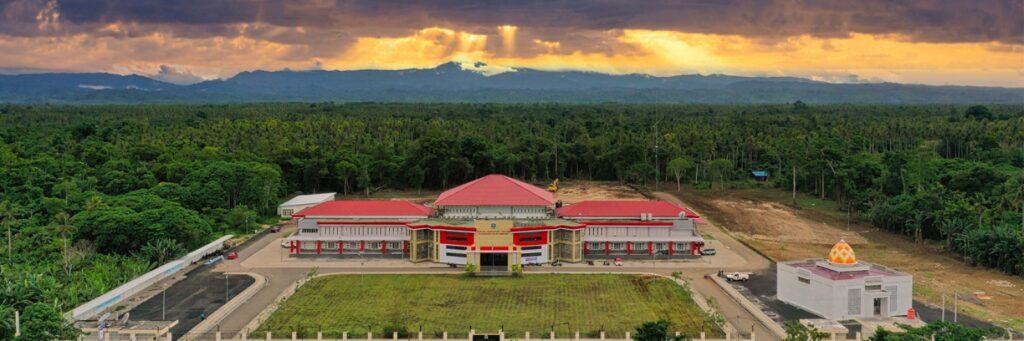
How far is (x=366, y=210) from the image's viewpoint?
198 ft

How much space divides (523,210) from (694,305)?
18748 mm

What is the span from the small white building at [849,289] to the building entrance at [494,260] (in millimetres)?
18272

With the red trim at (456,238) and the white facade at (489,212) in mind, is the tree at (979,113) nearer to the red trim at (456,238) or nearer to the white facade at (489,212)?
the white facade at (489,212)

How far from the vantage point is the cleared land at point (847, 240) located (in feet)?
149

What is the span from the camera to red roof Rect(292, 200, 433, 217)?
59500 mm

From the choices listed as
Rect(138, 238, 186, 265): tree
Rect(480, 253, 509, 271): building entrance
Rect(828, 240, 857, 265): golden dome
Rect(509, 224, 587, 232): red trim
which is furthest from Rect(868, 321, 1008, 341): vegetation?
Rect(138, 238, 186, 265): tree

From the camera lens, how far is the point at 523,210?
59938 mm

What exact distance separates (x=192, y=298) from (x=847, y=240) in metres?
48.5

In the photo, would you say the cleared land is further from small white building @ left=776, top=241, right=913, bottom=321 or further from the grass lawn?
the grass lawn

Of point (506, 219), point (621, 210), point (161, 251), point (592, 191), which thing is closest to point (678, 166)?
point (592, 191)

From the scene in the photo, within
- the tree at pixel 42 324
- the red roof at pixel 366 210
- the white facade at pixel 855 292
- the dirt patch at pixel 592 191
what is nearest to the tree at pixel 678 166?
the dirt patch at pixel 592 191

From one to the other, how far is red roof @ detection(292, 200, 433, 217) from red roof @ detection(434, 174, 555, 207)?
1.84 meters

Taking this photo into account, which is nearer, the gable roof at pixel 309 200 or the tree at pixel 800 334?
the tree at pixel 800 334

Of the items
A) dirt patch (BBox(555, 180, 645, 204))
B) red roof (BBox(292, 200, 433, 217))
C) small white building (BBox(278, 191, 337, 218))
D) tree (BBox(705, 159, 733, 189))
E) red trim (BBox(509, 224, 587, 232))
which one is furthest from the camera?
tree (BBox(705, 159, 733, 189))
